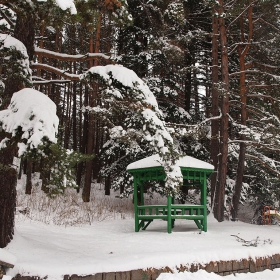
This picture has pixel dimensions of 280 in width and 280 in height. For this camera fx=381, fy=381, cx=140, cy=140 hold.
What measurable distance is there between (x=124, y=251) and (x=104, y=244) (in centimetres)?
98

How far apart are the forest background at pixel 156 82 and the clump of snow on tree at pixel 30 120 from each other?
0.10 meters

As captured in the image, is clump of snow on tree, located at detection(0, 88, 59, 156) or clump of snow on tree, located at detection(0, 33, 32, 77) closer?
clump of snow on tree, located at detection(0, 88, 59, 156)

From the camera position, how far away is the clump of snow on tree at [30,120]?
4746 mm

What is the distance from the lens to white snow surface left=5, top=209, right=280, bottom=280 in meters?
5.85

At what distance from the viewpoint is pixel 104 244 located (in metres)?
8.09

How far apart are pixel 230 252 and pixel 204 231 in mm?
2896

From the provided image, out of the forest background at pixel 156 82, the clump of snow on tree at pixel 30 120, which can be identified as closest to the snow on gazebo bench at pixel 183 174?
the forest background at pixel 156 82

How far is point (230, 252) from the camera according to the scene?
7.62 meters

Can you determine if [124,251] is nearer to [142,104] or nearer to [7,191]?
[7,191]

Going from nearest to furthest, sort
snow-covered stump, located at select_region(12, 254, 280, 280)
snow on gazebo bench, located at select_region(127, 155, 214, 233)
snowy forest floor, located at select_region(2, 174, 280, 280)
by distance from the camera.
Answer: snow-covered stump, located at select_region(12, 254, 280, 280) < snowy forest floor, located at select_region(2, 174, 280, 280) < snow on gazebo bench, located at select_region(127, 155, 214, 233)

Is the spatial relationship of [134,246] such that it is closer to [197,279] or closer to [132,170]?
[197,279]

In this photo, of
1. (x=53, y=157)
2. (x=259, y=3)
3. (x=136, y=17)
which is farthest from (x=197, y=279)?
(x=136, y=17)

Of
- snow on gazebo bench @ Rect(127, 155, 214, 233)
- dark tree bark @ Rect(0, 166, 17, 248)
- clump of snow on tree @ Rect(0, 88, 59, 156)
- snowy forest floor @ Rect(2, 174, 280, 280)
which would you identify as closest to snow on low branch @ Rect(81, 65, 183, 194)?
snowy forest floor @ Rect(2, 174, 280, 280)

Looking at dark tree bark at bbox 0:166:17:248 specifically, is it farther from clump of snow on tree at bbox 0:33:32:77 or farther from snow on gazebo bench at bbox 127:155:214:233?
snow on gazebo bench at bbox 127:155:214:233
